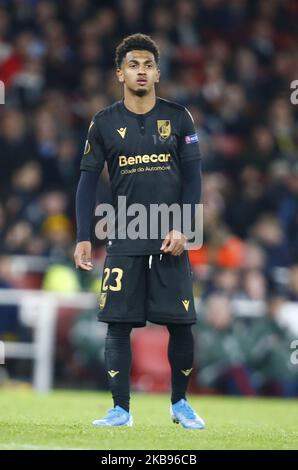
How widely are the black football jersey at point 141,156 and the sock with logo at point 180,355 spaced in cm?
49

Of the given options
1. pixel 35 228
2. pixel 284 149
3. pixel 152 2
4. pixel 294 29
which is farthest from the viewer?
pixel 294 29

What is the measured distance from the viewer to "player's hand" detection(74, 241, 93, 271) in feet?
23.7

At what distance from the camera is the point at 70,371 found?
525 inches

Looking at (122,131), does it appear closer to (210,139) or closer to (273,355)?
(273,355)

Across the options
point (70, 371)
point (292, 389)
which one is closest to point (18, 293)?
point (70, 371)

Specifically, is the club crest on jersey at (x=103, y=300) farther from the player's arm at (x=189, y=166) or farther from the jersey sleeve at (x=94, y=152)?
the jersey sleeve at (x=94, y=152)

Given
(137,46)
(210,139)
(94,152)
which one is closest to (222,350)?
(210,139)

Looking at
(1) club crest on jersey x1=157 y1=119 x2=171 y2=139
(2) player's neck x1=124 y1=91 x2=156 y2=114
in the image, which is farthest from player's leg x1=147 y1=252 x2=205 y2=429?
(2) player's neck x1=124 y1=91 x2=156 y2=114

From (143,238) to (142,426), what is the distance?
1087mm

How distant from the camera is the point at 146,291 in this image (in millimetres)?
7227

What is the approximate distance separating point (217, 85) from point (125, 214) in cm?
984

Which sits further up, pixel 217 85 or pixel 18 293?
pixel 217 85
